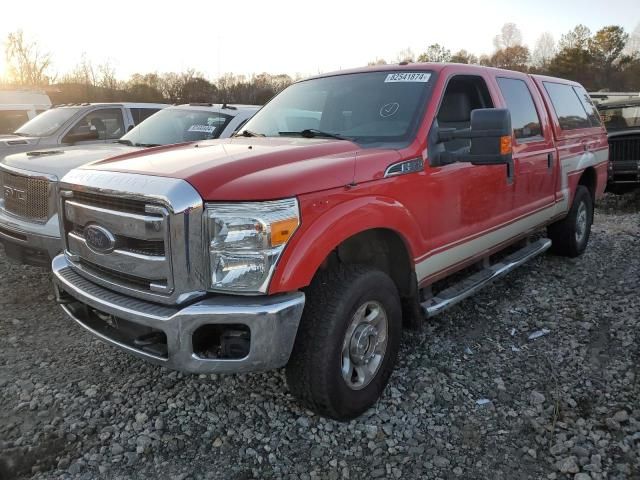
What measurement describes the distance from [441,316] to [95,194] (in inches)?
112

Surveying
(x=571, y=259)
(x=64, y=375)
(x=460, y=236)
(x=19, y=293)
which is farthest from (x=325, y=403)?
(x=571, y=259)

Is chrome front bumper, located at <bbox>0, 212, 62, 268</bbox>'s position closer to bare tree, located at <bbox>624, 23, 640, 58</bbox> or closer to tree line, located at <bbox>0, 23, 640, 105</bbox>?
tree line, located at <bbox>0, 23, 640, 105</bbox>

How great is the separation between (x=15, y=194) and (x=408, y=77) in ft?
12.0

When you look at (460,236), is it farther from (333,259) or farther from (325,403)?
(325,403)

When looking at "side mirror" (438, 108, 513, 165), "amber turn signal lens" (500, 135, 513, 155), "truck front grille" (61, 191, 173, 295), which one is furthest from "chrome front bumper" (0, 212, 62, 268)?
"amber turn signal lens" (500, 135, 513, 155)

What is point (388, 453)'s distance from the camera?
2699mm

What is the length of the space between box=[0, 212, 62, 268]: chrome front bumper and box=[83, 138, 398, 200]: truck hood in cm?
157

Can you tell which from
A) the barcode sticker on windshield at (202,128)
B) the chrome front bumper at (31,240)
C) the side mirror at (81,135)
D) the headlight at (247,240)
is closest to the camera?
the headlight at (247,240)

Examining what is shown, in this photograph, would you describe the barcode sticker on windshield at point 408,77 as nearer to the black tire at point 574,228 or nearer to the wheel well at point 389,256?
the wheel well at point 389,256

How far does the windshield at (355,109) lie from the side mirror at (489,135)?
1.32 ft

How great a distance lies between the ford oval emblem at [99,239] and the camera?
2.74 meters

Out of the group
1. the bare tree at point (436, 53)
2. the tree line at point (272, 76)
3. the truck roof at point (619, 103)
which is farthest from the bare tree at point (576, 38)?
the truck roof at point (619, 103)

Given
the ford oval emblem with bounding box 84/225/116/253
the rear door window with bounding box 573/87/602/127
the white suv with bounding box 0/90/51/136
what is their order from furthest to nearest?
the white suv with bounding box 0/90/51/136 < the rear door window with bounding box 573/87/602/127 < the ford oval emblem with bounding box 84/225/116/253

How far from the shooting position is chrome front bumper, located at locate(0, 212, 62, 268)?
14.2 feet
